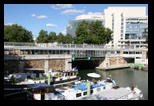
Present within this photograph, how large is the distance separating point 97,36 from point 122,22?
2137cm

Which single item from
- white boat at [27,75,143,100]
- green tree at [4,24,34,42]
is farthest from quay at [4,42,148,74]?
green tree at [4,24,34,42]

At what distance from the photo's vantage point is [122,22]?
55594 mm

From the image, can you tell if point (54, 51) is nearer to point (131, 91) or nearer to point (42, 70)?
point (42, 70)

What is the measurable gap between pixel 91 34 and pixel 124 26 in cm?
2121

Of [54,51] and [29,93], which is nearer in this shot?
[29,93]

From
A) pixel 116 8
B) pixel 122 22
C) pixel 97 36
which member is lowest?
pixel 97 36

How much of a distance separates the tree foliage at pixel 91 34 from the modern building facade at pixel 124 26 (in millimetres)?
17664

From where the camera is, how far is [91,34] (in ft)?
122

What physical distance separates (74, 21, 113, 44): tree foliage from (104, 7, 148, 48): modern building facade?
58.0 ft

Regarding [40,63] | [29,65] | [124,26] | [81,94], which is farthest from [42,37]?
[81,94]

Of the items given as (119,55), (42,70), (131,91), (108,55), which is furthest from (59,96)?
(119,55)

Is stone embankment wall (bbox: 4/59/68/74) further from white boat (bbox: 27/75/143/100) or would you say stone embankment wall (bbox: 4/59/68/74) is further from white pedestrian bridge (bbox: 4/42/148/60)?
white boat (bbox: 27/75/143/100)

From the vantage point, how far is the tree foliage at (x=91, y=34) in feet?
118

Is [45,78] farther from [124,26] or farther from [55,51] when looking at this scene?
[124,26]
